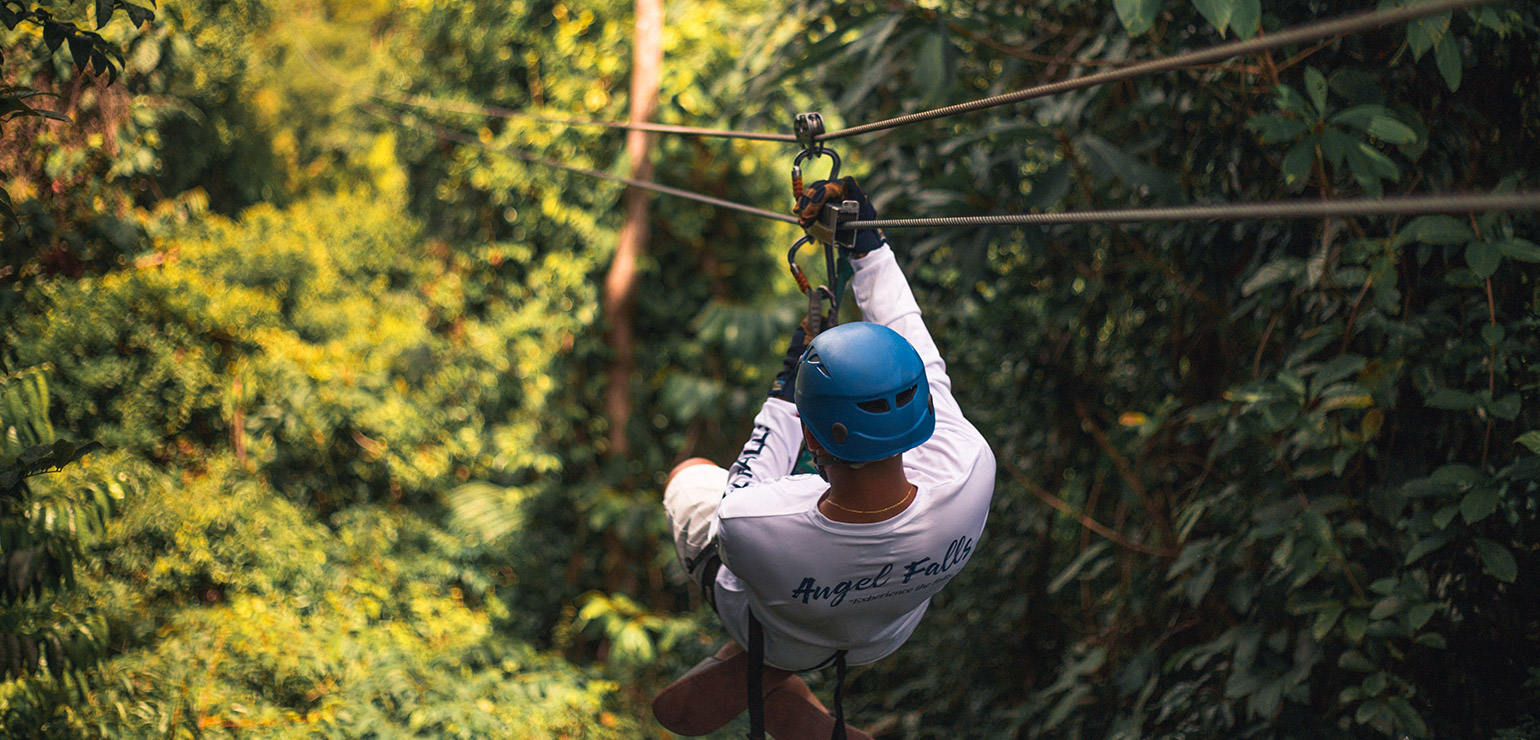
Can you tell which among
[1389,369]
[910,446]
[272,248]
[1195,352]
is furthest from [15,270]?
[1389,369]

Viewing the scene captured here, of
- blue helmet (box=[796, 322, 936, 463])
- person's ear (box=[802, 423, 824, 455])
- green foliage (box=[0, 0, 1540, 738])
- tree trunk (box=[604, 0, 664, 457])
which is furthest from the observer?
tree trunk (box=[604, 0, 664, 457])

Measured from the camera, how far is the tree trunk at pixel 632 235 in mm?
4605

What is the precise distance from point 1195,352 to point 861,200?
1.76 m

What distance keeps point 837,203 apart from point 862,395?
0.49 m

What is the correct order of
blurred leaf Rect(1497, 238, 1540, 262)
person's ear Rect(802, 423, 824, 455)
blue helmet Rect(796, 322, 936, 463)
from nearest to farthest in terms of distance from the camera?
blue helmet Rect(796, 322, 936, 463) → person's ear Rect(802, 423, 824, 455) → blurred leaf Rect(1497, 238, 1540, 262)

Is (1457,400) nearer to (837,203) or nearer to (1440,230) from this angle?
(1440,230)

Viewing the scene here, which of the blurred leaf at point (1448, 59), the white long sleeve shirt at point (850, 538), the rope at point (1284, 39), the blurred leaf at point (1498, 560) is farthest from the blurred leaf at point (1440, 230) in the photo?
the white long sleeve shirt at point (850, 538)

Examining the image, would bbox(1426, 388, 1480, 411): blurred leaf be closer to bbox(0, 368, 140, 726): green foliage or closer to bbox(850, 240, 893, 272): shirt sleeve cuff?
bbox(850, 240, 893, 272): shirt sleeve cuff

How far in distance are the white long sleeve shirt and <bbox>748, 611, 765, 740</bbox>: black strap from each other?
2 centimetres

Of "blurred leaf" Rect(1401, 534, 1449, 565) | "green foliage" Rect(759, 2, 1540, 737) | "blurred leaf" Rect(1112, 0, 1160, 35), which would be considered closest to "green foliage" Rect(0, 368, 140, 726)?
"green foliage" Rect(759, 2, 1540, 737)

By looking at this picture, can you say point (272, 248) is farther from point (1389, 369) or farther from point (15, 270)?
point (1389, 369)

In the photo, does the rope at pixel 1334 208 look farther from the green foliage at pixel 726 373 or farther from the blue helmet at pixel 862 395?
the green foliage at pixel 726 373

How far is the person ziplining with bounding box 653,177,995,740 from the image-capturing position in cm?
150

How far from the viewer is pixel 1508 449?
2174 millimetres
